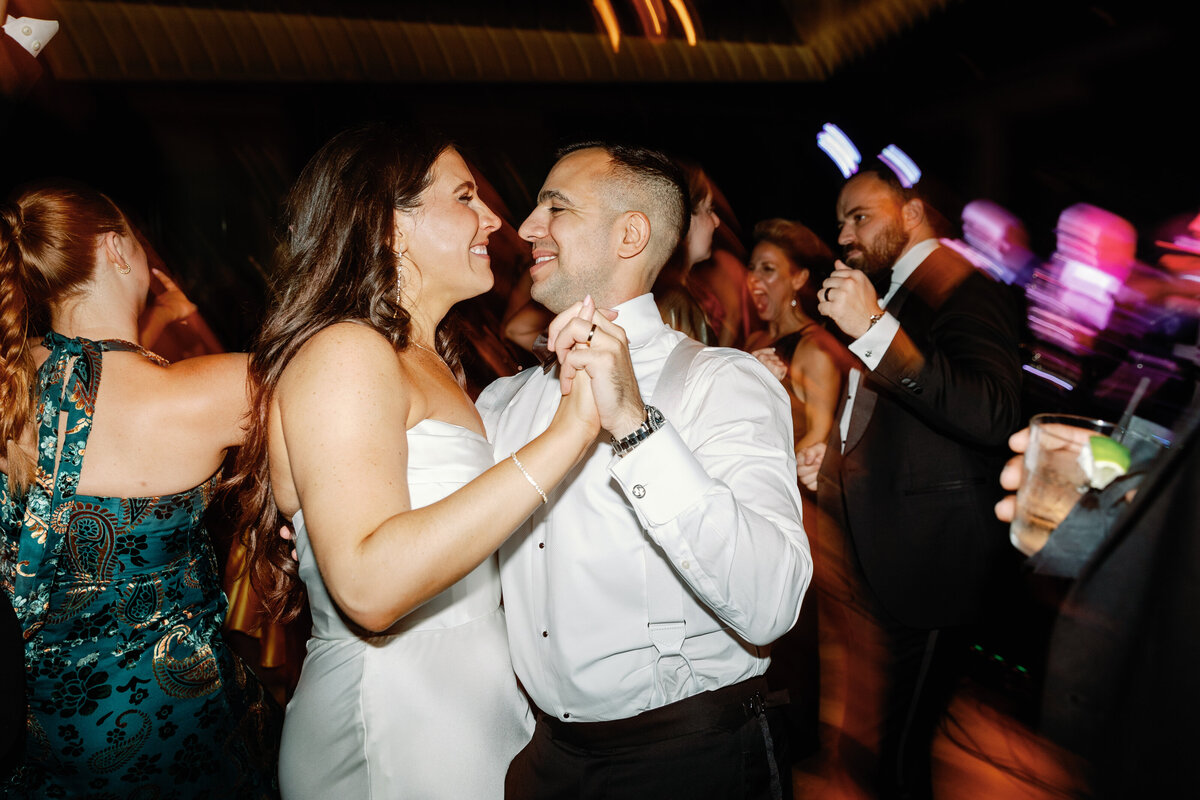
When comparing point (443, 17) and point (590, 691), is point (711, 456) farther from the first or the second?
point (443, 17)

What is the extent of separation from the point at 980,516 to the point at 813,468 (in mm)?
681

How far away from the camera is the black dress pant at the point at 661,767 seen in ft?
5.06

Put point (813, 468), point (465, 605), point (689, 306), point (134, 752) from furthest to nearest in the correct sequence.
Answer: point (689, 306)
point (813, 468)
point (134, 752)
point (465, 605)

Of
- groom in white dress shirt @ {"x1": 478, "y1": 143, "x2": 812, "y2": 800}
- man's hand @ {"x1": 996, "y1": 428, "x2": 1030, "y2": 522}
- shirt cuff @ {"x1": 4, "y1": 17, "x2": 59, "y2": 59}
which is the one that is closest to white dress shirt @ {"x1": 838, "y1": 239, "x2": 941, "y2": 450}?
groom in white dress shirt @ {"x1": 478, "y1": 143, "x2": 812, "y2": 800}

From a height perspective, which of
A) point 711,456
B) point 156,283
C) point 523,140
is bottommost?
point 711,456

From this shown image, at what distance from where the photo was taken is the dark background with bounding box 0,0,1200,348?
Result: 517 centimetres

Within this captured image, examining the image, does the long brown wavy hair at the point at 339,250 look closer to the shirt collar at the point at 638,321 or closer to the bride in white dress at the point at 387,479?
the bride in white dress at the point at 387,479

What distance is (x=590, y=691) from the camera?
61.5 inches

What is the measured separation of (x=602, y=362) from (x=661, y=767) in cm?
87

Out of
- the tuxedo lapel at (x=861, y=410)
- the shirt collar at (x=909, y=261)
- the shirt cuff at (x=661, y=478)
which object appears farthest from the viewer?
the shirt collar at (x=909, y=261)

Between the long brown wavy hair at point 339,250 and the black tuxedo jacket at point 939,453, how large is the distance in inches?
63.2

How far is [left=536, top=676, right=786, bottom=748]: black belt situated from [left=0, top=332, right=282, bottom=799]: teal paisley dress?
3.52ft

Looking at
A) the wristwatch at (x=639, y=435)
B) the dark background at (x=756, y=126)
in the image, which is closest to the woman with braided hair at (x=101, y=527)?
the wristwatch at (x=639, y=435)

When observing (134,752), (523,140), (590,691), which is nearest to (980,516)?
(590,691)
